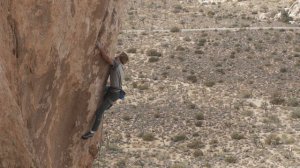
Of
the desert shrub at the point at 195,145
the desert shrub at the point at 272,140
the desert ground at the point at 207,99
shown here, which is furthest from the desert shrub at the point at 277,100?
the desert shrub at the point at 195,145

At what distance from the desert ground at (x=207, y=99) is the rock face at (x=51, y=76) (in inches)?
484

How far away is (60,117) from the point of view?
877 cm

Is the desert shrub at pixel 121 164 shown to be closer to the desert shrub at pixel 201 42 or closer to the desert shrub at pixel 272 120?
the desert shrub at pixel 272 120

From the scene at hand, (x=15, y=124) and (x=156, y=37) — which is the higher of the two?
(x=15, y=124)

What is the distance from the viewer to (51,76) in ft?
26.3

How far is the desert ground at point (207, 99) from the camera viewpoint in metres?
22.6

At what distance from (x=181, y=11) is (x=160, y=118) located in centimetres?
2817

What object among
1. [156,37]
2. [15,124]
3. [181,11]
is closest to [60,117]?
[15,124]

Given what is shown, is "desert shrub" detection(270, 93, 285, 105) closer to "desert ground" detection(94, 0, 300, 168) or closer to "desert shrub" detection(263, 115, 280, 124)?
"desert ground" detection(94, 0, 300, 168)

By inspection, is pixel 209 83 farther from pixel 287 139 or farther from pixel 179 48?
pixel 287 139

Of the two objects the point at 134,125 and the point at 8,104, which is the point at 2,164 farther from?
the point at 134,125

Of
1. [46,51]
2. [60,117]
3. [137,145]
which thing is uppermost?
[46,51]

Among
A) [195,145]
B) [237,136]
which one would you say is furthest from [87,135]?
[237,136]

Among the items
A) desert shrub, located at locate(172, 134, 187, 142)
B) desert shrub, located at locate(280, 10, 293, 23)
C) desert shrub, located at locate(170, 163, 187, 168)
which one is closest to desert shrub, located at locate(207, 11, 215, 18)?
desert shrub, located at locate(280, 10, 293, 23)
